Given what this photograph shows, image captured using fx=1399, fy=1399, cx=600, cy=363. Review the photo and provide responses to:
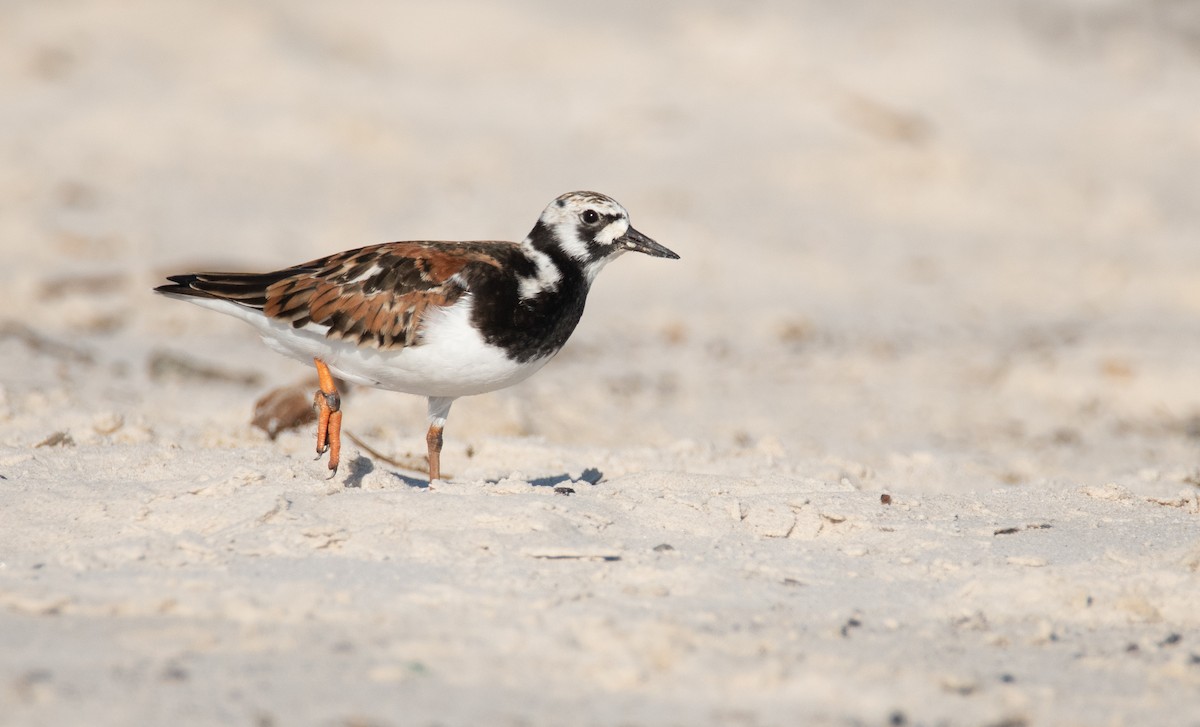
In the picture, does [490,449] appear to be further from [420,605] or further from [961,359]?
[961,359]

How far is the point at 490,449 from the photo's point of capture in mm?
6348

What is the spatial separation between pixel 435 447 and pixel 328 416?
0.54 meters

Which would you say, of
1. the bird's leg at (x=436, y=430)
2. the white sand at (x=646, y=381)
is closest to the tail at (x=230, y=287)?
the white sand at (x=646, y=381)

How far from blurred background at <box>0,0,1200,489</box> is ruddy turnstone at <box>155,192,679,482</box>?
118cm

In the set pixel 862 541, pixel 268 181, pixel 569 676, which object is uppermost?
pixel 268 181

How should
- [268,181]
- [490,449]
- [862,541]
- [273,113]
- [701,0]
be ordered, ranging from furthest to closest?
[701,0]
[273,113]
[268,181]
[490,449]
[862,541]

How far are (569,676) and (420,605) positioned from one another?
59 cm

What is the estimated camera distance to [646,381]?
367 inches

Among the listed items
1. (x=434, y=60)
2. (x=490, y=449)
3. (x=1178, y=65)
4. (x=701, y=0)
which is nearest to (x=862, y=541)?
(x=490, y=449)

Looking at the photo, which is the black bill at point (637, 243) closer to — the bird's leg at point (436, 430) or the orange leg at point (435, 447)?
the bird's leg at point (436, 430)

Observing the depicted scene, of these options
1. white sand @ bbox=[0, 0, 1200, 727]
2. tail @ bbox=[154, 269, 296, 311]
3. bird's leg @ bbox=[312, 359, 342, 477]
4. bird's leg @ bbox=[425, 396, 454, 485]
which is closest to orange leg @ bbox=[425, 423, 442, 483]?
bird's leg @ bbox=[425, 396, 454, 485]

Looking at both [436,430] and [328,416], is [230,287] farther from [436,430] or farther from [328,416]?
[436,430]

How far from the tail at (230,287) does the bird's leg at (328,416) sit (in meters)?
0.38

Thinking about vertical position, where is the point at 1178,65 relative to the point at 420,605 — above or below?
above
